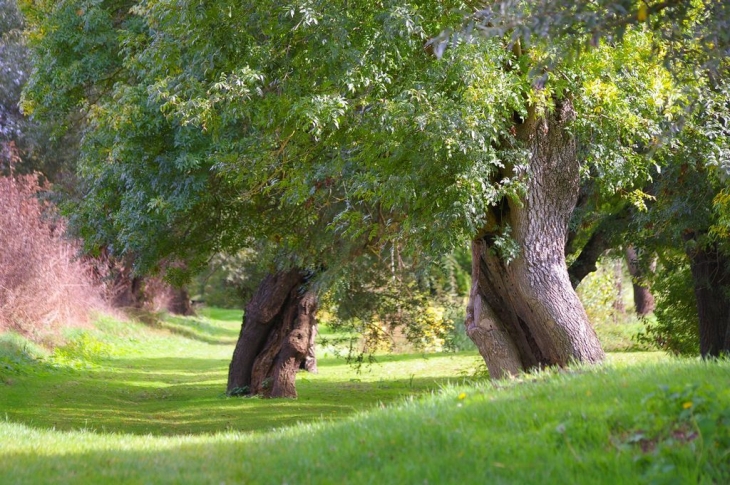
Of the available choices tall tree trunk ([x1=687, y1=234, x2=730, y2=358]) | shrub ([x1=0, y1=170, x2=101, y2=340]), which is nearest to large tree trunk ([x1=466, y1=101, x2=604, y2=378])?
tall tree trunk ([x1=687, y1=234, x2=730, y2=358])

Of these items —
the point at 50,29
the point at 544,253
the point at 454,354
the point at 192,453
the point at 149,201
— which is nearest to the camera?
the point at 192,453

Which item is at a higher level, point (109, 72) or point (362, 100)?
point (109, 72)

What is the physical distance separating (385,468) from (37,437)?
4714mm

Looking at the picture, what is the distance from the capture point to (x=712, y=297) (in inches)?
611

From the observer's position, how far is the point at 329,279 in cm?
1465

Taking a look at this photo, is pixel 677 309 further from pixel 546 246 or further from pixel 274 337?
pixel 546 246

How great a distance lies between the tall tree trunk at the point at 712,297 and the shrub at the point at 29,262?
49.4ft

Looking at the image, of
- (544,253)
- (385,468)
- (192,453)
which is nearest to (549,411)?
(385,468)

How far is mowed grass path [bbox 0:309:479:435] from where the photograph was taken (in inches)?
599

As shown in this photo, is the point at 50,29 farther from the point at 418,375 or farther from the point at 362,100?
the point at 418,375

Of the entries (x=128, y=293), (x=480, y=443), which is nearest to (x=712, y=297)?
(x=480, y=443)

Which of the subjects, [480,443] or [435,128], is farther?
[435,128]

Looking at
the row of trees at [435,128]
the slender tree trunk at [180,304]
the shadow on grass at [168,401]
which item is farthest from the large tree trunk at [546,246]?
the slender tree trunk at [180,304]

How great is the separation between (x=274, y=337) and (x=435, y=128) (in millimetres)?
10591
